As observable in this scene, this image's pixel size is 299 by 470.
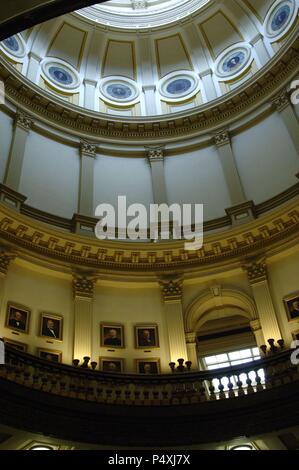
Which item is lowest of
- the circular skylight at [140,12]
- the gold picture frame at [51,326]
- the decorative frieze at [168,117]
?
the gold picture frame at [51,326]

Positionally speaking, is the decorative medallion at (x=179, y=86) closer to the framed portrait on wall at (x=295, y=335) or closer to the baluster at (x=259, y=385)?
the framed portrait on wall at (x=295, y=335)

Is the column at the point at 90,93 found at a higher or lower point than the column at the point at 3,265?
higher

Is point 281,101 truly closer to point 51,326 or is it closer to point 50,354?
point 51,326

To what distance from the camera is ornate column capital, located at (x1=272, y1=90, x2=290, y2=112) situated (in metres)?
19.0

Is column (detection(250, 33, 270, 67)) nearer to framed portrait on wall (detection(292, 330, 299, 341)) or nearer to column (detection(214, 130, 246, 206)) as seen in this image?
column (detection(214, 130, 246, 206))

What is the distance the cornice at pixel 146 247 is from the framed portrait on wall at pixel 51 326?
5.90 feet

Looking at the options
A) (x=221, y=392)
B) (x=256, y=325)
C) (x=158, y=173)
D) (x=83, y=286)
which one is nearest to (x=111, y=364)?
(x=83, y=286)

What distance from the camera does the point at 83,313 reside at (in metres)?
15.5

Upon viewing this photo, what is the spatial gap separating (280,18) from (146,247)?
1144cm

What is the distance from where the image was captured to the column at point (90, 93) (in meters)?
22.1

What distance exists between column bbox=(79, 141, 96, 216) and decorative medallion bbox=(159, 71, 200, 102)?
4.83 meters

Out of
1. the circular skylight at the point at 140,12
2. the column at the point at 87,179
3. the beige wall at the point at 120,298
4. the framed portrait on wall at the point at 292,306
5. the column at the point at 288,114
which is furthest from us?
the circular skylight at the point at 140,12

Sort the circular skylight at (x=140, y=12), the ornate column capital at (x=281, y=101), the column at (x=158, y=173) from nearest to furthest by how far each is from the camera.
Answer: the ornate column capital at (x=281, y=101), the column at (x=158, y=173), the circular skylight at (x=140, y=12)

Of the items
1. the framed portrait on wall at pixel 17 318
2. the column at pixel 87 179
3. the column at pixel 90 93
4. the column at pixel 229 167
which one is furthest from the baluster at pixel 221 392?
the column at pixel 90 93
